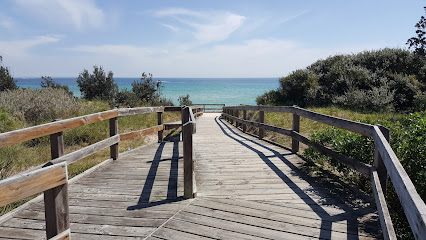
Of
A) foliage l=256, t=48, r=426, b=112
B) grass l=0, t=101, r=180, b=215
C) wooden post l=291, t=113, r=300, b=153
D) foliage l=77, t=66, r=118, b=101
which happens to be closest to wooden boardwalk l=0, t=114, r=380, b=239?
wooden post l=291, t=113, r=300, b=153

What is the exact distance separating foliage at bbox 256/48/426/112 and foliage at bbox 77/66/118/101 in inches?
448

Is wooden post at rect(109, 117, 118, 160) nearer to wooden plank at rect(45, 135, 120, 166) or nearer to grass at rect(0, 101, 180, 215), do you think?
wooden plank at rect(45, 135, 120, 166)

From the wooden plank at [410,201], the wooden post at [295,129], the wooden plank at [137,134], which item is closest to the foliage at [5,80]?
the wooden plank at [137,134]

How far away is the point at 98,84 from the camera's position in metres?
22.3

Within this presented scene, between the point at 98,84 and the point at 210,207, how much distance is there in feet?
67.7

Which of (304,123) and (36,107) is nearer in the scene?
(304,123)

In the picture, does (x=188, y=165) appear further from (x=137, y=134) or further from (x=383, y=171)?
(x=137, y=134)

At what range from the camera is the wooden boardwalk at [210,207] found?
316 cm

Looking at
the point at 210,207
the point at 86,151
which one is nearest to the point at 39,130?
the point at 86,151

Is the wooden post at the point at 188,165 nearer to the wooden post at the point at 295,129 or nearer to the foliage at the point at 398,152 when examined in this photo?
the foliage at the point at 398,152

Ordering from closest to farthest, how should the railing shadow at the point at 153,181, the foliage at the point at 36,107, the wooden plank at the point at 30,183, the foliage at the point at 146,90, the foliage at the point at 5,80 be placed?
1. the wooden plank at the point at 30,183
2. the railing shadow at the point at 153,181
3. the foliage at the point at 36,107
4. the foliage at the point at 5,80
5. the foliage at the point at 146,90

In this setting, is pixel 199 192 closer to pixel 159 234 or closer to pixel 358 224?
pixel 159 234

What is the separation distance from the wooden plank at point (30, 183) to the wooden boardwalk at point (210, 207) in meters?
1.39

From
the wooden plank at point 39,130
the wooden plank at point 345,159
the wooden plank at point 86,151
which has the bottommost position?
the wooden plank at point 345,159
